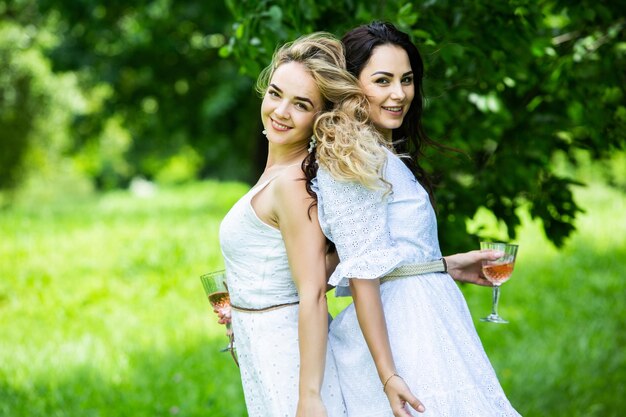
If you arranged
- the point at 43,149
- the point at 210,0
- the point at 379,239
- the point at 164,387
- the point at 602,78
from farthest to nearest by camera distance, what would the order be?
the point at 43,149 < the point at 210,0 < the point at 164,387 < the point at 602,78 < the point at 379,239

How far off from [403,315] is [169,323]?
18.8ft

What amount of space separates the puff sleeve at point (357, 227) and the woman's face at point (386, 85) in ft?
1.13

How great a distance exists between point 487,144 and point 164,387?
10.1ft

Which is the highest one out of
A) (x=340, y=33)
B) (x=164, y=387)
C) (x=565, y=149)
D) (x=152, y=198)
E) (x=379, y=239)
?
(x=340, y=33)

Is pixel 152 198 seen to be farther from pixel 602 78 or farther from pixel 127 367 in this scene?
pixel 602 78

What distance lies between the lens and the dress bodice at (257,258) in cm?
237

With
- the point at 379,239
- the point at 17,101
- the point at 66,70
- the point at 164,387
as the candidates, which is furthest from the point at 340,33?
the point at 17,101

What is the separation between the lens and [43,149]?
23.1m

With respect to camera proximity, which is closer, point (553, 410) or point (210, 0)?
point (553, 410)

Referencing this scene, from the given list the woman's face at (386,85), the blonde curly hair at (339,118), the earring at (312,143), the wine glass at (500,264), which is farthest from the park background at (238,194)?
the earring at (312,143)

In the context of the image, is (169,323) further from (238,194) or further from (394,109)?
(238,194)

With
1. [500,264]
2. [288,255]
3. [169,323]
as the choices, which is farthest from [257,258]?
[169,323]

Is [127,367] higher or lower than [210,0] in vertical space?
lower

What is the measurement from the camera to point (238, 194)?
58.3ft
